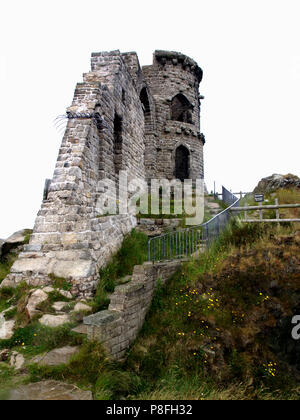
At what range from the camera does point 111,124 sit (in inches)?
330

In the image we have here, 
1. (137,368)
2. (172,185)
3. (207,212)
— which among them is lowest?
(137,368)

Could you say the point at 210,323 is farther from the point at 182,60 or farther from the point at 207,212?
the point at 182,60

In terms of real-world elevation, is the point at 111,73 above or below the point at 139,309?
above

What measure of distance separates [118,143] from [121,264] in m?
4.19

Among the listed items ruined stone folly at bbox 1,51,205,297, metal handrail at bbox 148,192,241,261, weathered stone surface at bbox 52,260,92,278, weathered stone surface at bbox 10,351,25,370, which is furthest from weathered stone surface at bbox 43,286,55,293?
metal handrail at bbox 148,192,241,261

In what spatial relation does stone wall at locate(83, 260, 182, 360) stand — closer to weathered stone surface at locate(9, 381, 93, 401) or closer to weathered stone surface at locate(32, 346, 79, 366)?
weathered stone surface at locate(32, 346, 79, 366)

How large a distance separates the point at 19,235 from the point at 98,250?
401cm

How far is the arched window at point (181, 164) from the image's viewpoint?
54.7 ft

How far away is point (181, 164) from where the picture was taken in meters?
16.9

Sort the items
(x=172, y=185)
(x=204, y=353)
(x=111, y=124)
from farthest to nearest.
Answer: (x=172, y=185)
(x=111, y=124)
(x=204, y=353)

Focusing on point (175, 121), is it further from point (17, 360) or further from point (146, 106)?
point (17, 360)

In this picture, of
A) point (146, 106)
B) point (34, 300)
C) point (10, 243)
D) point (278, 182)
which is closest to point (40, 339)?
point (34, 300)

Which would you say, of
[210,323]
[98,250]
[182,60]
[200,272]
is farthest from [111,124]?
[182,60]

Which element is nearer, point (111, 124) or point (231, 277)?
point (231, 277)
